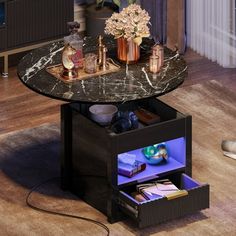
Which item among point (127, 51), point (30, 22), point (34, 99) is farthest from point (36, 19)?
point (127, 51)

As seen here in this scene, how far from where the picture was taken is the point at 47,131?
651 centimetres

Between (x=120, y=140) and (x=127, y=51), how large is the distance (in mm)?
679

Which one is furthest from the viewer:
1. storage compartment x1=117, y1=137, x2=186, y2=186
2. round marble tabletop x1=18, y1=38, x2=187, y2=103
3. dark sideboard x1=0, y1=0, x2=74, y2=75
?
dark sideboard x1=0, y1=0, x2=74, y2=75

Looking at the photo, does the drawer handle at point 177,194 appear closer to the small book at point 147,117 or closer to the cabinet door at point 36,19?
the small book at point 147,117

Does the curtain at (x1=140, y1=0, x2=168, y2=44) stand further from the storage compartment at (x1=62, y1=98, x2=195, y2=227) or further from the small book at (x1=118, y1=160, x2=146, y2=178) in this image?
the small book at (x1=118, y1=160, x2=146, y2=178)

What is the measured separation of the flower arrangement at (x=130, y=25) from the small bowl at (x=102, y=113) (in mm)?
397

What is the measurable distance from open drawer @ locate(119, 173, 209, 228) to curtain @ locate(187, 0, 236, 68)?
2083mm

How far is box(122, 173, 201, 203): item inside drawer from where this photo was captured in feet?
17.7

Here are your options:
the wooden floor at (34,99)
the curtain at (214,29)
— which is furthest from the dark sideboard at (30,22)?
the curtain at (214,29)

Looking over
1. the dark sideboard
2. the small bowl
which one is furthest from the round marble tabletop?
the dark sideboard

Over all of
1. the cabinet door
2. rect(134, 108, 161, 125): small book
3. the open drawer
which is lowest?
the open drawer

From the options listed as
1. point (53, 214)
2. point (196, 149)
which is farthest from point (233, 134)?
point (53, 214)

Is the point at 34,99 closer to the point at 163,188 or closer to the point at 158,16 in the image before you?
the point at 158,16

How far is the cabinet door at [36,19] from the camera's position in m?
7.25
